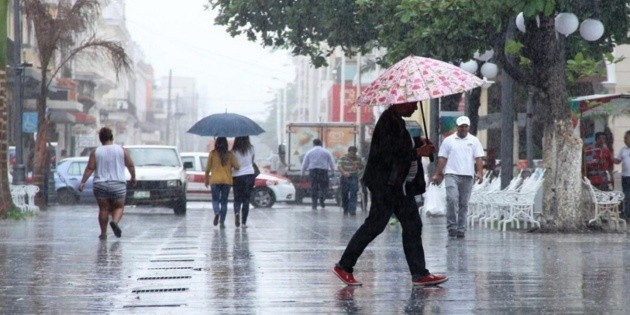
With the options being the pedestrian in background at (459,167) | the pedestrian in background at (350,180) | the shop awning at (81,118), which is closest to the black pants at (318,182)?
the pedestrian in background at (350,180)

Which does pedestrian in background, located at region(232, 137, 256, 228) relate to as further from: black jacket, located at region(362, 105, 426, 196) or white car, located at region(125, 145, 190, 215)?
black jacket, located at region(362, 105, 426, 196)

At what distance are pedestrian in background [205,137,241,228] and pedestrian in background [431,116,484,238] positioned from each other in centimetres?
496

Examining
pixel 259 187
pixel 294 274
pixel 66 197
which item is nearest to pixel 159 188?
pixel 259 187

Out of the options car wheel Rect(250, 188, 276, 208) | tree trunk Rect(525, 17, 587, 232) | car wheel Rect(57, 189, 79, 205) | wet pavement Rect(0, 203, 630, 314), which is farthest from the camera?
car wheel Rect(57, 189, 79, 205)

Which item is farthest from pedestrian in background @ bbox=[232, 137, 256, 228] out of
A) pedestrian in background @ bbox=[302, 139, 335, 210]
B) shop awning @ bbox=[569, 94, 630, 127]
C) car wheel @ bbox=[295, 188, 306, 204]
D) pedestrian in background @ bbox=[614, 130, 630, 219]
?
car wheel @ bbox=[295, 188, 306, 204]

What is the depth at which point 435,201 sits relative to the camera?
29078mm

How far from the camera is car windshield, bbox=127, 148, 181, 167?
32500 millimetres

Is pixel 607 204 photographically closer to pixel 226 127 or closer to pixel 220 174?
pixel 220 174

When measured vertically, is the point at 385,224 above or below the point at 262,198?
below

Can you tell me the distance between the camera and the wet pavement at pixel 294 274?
10.2 meters

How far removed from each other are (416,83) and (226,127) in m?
13.4

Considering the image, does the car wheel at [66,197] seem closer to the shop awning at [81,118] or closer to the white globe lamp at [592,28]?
the white globe lamp at [592,28]

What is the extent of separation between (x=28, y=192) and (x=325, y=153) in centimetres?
745

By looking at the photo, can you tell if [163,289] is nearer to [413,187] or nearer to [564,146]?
[413,187]
